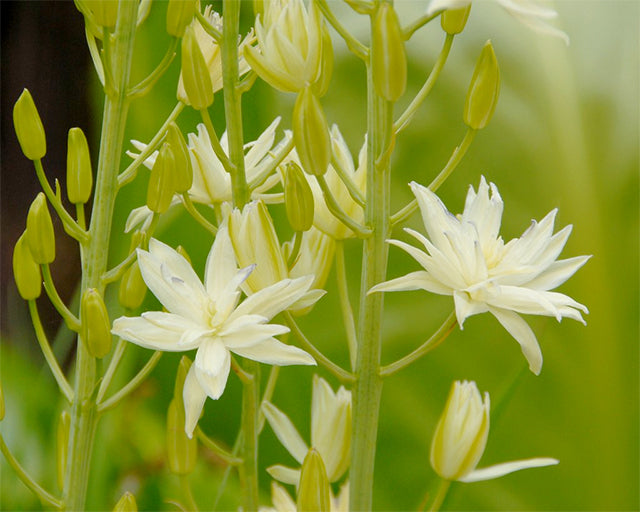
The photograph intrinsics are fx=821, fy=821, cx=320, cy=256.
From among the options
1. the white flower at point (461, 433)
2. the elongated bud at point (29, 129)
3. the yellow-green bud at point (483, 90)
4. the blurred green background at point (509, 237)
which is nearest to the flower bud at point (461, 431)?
the white flower at point (461, 433)

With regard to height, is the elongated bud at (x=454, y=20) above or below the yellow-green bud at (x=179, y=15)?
above

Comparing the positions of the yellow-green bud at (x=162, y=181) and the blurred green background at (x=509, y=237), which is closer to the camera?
the yellow-green bud at (x=162, y=181)

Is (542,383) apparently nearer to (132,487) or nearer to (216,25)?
(132,487)

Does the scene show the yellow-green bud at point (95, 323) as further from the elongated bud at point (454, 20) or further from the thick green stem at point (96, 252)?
the elongated bud at point (454, 20)

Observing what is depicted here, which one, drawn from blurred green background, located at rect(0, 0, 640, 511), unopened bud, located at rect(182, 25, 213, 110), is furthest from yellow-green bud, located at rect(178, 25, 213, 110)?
blurred green background, located at rect(0, 0, 640, 511)

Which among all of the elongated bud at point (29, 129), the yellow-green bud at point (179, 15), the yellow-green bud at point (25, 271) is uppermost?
the yellow-green bud at point (179, 15)

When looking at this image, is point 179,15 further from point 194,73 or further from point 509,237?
point 509,237

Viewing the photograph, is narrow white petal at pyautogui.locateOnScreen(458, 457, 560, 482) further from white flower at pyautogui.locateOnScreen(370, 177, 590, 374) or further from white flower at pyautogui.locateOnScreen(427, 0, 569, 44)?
white flower at pyautogui.locateOnScreen(427, 0, 569, 44)
